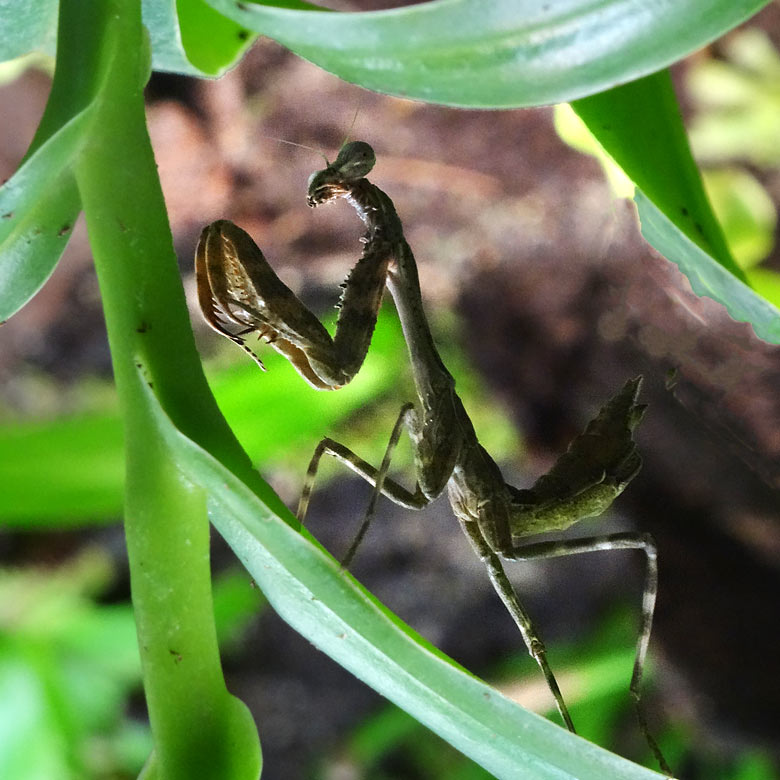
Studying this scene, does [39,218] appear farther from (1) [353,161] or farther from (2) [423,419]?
(2) [423,419]

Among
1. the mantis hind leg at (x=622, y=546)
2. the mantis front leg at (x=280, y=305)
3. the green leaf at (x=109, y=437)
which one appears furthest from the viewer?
the green leaf at (x=109, y=437)

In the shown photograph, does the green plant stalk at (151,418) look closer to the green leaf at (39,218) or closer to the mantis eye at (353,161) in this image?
the green leaf at (39,218)

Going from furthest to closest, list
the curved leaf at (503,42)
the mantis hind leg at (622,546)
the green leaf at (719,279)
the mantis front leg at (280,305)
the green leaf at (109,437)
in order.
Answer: the green leaf at (109,437) → the mantis hind leg at (622,546) → the mantis front leg at (280,305) → the green leaf at (719,279) → the curved leaf at (503,42)

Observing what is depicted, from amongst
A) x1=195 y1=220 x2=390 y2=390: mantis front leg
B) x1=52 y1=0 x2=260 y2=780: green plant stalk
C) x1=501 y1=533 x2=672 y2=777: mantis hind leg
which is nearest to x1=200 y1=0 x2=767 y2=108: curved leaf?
A: x1=52 y1=0 x2=260 y2=780: green plant stalk

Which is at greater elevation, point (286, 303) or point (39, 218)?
point (39, 218)

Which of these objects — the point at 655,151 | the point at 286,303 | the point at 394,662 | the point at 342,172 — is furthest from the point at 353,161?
the point at 394,662

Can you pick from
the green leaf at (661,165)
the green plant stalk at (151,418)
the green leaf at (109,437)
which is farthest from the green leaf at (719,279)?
the green leaf at (109,437)
